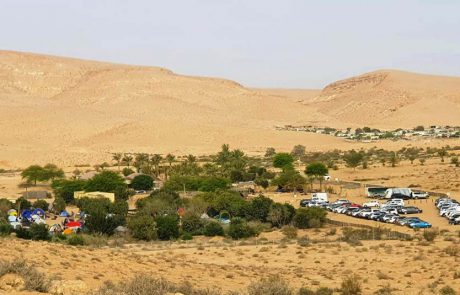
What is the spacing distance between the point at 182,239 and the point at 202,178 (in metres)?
24.1

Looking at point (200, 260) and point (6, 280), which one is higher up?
point (6, 280)

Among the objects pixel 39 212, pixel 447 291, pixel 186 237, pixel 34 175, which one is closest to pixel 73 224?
pixel 186 237

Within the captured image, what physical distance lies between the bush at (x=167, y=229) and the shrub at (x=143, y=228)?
0.98 feet

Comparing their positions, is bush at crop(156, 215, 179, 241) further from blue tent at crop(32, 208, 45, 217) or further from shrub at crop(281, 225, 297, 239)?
blue tent at crop(32, 208, 45, 217)

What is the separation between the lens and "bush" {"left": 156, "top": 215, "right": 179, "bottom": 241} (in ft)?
127

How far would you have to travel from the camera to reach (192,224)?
41.5m

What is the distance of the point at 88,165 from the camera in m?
97.3

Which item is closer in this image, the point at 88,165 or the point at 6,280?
the point at 6,280

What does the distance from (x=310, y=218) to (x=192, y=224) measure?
20.5 feet

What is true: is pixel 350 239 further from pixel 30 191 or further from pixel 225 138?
pixel 225 138

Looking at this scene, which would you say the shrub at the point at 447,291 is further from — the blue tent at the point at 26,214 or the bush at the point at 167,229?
the blue tent at the point at 26,214

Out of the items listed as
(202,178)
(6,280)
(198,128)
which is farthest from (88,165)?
(6,280)

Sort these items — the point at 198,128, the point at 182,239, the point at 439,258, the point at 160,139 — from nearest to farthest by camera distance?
1. the point at 439,258
2. the point at 182,239
3. the point at 160,139
4. the point at 198,128

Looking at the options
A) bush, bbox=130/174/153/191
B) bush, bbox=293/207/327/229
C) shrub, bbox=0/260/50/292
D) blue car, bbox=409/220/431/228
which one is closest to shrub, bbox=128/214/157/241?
bush, bbox=293/207/327/229
